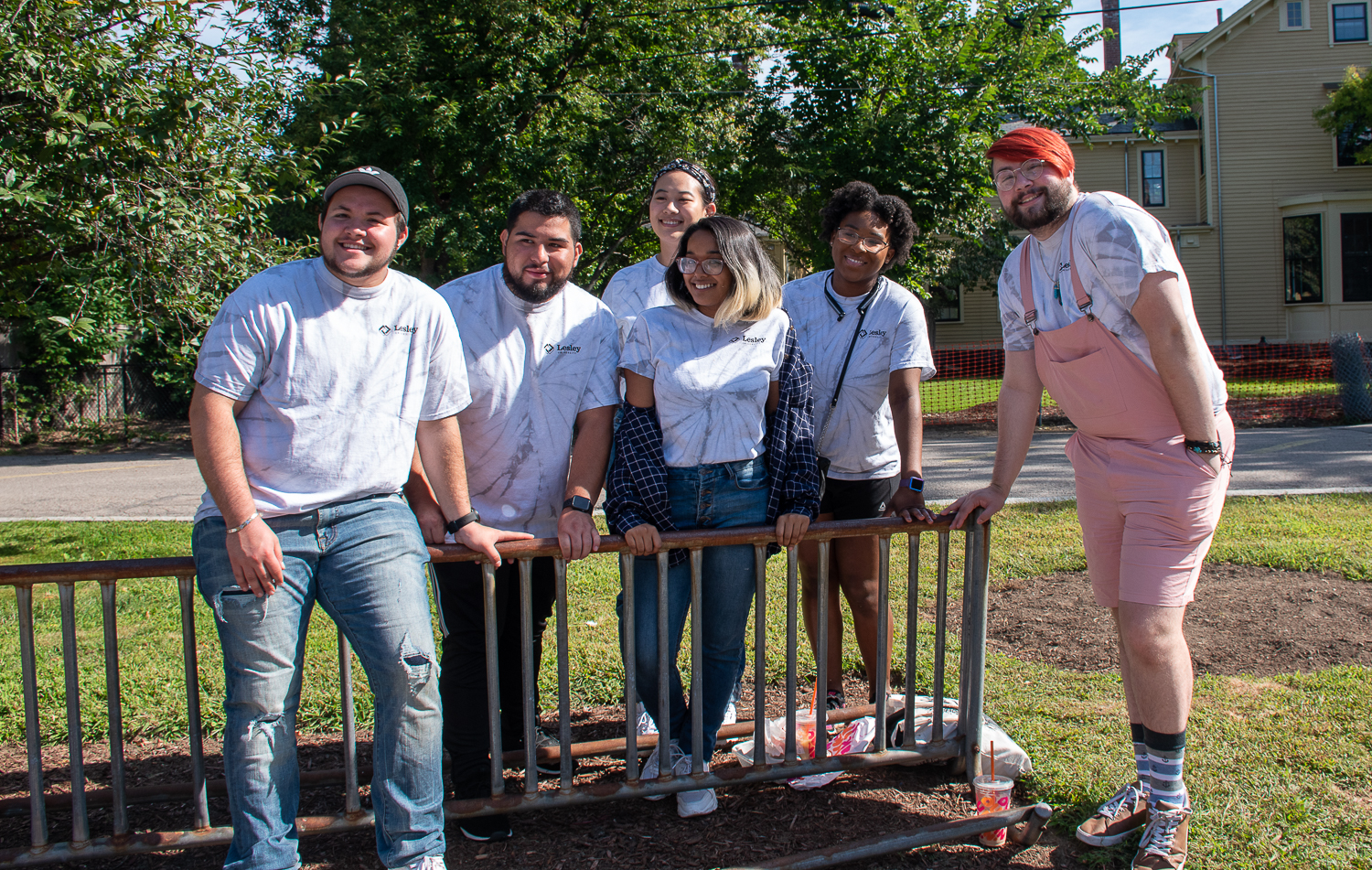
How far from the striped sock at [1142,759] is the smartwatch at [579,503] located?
185 cm

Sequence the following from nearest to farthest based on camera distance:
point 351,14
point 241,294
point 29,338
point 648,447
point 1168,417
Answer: point 241,294 < point 1168,417 < point 648,447 < point 351,14 < point 29,338

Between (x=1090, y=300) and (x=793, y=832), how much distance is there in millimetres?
1912

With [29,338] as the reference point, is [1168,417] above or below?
below

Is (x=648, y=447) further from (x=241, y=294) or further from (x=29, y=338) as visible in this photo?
(x=29, y=338)

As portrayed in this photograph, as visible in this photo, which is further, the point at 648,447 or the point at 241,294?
the point at 648,447

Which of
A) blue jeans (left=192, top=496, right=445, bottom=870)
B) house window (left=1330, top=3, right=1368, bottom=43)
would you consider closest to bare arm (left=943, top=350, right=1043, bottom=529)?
blue jeans (left=192, top=496, right=445, bottom=870)

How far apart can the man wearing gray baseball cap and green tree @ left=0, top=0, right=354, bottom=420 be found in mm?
2842

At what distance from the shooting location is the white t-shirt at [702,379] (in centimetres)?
308

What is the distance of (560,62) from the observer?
15.6 meters

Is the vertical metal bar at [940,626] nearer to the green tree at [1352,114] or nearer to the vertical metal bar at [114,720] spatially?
the vertical metal bar at [114,720]

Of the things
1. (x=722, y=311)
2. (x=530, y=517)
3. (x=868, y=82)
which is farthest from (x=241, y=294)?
(x=868, y=82)

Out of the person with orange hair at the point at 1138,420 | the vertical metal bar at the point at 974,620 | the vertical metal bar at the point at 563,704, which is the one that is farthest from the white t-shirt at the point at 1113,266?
the vertical metal bar at the point at 563,704

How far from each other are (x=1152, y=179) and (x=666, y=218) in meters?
28.5

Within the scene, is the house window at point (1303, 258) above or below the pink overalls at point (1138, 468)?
above
